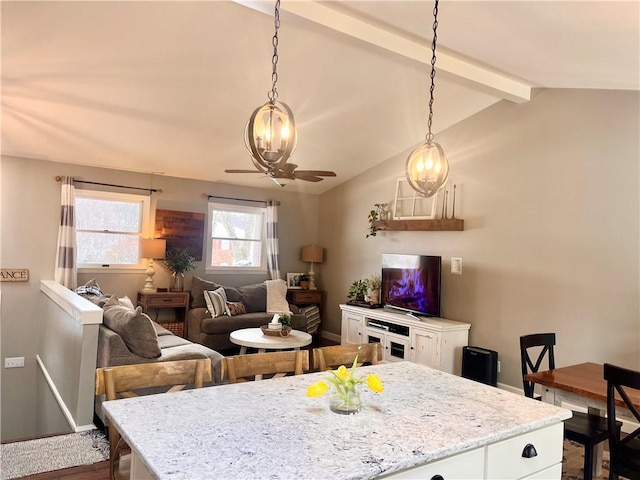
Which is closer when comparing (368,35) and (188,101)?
(368,35)

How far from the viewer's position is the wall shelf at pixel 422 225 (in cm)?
536

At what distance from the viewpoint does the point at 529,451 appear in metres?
1.54

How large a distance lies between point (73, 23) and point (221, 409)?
122 inches

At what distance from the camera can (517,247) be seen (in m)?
4.83

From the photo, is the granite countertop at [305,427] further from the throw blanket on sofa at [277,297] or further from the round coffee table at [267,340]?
the throw blanket on sofa at [277,297]

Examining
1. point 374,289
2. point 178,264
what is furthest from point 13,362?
point 374,289

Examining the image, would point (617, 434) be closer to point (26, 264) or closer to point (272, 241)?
point (272, 241)

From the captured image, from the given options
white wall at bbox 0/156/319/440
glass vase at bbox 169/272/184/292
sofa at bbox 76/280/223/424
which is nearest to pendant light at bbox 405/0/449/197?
sofa at bbox 76/280/223/424

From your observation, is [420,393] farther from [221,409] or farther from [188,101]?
[188,101]

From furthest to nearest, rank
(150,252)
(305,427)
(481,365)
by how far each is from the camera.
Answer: (150,252)
(481,365)
(305,427)

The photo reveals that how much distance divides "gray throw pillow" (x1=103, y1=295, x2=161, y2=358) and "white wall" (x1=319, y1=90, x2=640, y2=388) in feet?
11.3

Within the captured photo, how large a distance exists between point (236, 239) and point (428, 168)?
16.8 feet

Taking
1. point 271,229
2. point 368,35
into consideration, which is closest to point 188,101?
point 368,35

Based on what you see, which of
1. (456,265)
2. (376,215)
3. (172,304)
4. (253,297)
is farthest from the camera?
(253,297)
